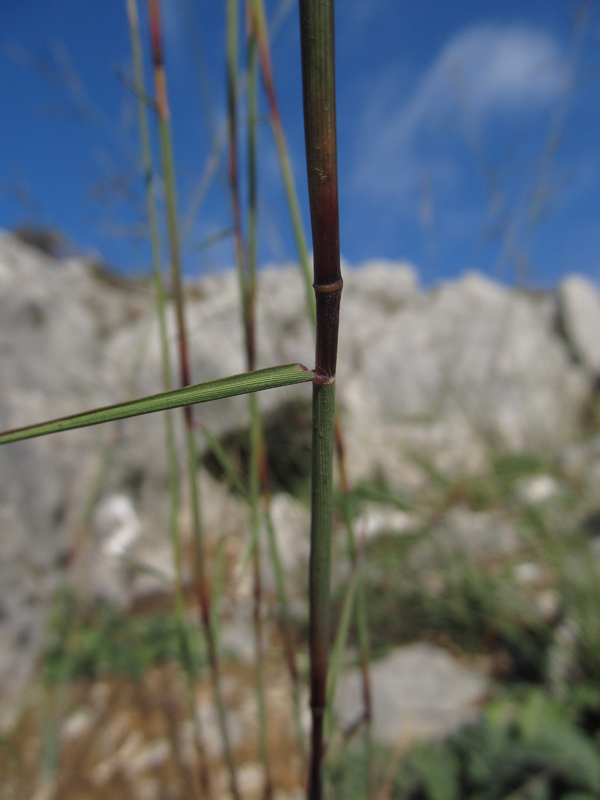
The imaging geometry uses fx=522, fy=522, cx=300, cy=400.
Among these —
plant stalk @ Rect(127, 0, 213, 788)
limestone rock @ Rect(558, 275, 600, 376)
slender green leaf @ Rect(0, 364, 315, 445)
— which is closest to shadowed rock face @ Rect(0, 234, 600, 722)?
plant stalk @ Rect(127, 0, 213, 788)

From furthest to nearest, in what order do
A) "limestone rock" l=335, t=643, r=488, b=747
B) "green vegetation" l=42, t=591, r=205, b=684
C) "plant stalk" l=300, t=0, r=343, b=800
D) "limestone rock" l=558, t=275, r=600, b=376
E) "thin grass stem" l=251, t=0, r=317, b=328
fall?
"limestone rock" l=558, t=275, r=600, b=376
"green vegetation" l=42, t=591, r=205, b=684
"limestone rock" l=335, t=643, r=488, b=747
"thin grass stem" l=251, t=0, r=317, b=328
"plant stalk" l=300, t=0, r=343, b=800

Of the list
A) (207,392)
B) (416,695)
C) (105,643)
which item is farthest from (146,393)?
(207,392)

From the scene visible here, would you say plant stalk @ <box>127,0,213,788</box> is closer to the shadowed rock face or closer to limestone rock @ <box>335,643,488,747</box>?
the shadowed rock face

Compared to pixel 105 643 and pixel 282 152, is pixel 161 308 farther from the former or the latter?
pixel 105 643

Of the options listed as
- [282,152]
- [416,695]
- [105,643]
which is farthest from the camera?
[105,643]

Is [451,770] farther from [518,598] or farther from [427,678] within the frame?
[518,598]

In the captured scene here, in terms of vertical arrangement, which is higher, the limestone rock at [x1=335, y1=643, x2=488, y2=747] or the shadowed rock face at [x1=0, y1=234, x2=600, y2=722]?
the shadowed rock face at [x1=0, y1=234, x2=600, y2=722]

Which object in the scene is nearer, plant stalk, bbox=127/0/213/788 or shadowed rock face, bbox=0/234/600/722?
plant stalk, bbox=127/0/213/788

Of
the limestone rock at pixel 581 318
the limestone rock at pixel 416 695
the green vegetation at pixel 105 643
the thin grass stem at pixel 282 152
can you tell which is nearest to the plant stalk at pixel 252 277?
the thin grass stem at pixel 282 152

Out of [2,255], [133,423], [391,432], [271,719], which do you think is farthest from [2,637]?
[391,432]
